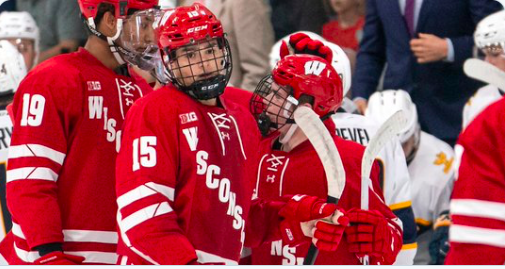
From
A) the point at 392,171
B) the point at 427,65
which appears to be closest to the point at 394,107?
the point at 427,65

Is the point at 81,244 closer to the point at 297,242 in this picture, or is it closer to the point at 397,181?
the point at 297,242

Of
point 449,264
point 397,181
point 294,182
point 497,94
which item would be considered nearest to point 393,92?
point 497,94

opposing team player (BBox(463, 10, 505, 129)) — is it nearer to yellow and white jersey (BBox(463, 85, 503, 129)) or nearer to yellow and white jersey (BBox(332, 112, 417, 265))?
yellow and white jersey (BBox(463, 85, 503, 129))

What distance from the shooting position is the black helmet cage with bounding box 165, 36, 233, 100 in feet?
11.0

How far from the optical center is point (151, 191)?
3201 mm

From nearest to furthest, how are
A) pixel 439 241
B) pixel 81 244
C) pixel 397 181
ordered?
pixel 81 244 → pixel 397 181 → pixel 439 241

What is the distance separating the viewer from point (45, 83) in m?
3.62

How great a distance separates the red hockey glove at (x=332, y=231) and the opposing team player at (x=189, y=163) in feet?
0.10

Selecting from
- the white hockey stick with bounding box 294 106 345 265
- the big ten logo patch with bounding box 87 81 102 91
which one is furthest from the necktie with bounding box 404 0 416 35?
the big ten logo patch with bounding box 87 81 102 91

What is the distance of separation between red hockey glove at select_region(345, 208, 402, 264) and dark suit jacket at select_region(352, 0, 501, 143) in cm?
200

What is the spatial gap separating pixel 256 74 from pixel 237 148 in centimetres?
224

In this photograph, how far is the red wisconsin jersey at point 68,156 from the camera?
11.7 ft

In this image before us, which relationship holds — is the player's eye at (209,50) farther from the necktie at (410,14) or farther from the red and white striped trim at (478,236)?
the necktie at (410,14)

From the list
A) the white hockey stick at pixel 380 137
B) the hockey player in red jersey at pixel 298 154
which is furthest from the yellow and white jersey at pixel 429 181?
the white hockey stick at pixel 380 137
